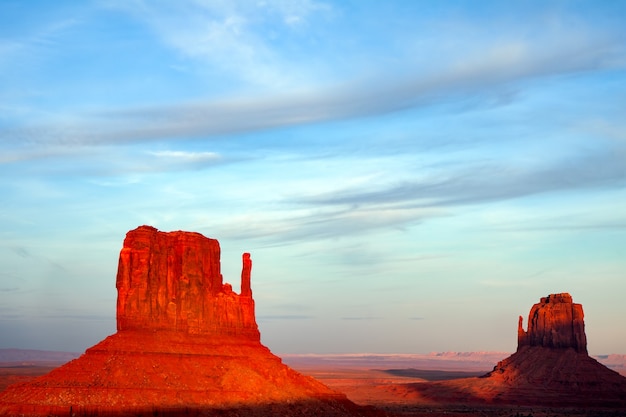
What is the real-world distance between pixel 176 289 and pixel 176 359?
13269 mm

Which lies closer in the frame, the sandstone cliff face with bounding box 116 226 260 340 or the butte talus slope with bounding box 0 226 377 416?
the butte talus slope with bounding box 0 226 377 416

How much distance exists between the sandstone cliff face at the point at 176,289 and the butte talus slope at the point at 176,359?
135mm

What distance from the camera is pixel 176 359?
13275 cm

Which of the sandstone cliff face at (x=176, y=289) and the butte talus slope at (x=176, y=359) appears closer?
the butte talus slope at (x=176, y=359)

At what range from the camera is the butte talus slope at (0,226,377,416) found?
120m

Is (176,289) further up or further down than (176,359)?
further up

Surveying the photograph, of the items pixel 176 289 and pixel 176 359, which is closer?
pixel 176 359

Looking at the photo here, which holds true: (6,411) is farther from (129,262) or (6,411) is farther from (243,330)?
(243,330)

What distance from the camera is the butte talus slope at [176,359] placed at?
393 feet

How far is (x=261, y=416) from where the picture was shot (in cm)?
12662

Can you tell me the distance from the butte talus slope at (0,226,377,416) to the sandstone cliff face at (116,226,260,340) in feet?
0.44

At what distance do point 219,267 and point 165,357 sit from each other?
22239 mm

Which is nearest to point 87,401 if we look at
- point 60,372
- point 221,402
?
Result: point 60,372

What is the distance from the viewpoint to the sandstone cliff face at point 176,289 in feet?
454
